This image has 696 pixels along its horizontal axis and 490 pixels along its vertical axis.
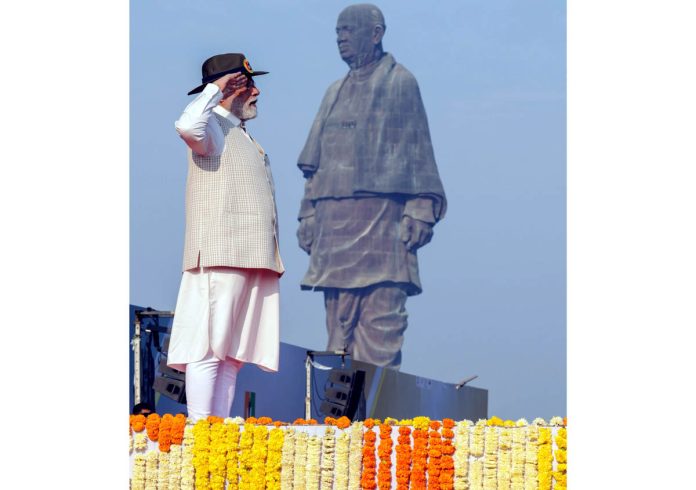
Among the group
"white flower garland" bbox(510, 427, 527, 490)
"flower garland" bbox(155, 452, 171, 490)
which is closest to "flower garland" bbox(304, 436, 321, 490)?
"flower garland" bbox(155, 452, 171, 490)

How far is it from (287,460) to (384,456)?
238 mm

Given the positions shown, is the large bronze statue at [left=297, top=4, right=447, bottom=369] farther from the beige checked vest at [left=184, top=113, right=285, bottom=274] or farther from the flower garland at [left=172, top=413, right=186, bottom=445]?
the flower garland at [left=172, top=413, right=186, bottom=445]

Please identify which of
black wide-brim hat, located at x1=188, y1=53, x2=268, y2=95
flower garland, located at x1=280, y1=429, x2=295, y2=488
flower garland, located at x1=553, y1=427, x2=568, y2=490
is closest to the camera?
flower garland, located at x1=553, y1=427, x2=568, y2=490

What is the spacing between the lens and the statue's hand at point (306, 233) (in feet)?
52.0

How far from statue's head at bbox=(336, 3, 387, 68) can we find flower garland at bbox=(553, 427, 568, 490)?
523 inches

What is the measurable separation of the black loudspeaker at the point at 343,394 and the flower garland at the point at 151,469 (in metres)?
Result: 3.52

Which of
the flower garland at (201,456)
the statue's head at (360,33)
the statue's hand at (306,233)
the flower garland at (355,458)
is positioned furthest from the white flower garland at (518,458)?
the statue's head at (360,33)

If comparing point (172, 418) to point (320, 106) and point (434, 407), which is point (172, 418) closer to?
point (434, 407)

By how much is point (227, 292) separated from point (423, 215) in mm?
12366

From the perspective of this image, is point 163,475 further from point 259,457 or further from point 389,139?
point 389,139

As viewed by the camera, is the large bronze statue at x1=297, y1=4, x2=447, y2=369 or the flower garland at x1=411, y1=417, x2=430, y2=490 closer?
the flower garland at x1=411, y1=417, x2=430, y2=490

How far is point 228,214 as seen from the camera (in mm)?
3262

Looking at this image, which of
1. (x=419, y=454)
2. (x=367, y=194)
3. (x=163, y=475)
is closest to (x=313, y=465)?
(x=419, y=454)

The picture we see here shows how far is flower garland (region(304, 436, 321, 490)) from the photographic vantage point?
9.77ft
